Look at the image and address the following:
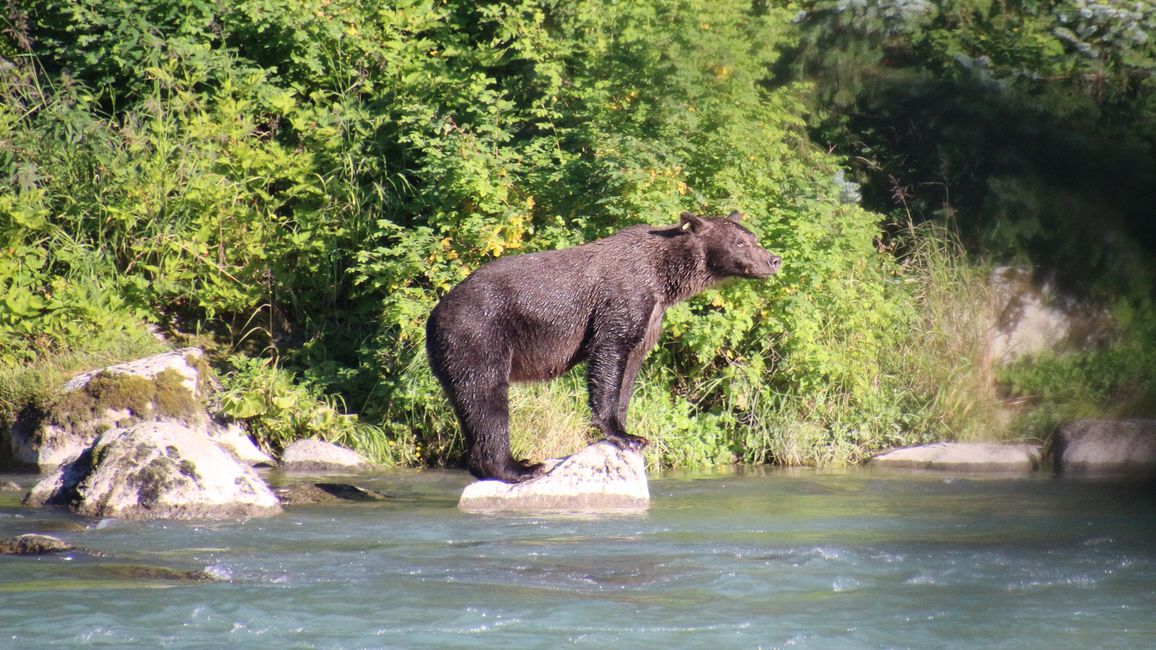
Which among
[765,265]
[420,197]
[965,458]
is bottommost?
[965,458]

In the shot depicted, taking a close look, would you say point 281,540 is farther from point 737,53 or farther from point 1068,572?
point 737,53

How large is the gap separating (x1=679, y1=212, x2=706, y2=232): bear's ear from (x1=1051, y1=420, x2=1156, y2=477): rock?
420 centimetres

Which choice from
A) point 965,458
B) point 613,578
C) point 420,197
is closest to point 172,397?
point 420,197

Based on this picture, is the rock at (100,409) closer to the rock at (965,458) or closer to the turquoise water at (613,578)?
the turquoise water at (613,578)

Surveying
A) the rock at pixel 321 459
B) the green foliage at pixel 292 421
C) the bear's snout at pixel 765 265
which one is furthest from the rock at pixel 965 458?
the rock at pixel 321 459

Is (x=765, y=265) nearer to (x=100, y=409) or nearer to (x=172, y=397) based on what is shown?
(x=172, y=397)

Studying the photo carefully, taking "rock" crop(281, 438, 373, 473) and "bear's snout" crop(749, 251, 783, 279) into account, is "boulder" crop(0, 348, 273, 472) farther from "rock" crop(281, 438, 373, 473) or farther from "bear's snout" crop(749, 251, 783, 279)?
"bear's snout" crop(749, 251, 783, 279)

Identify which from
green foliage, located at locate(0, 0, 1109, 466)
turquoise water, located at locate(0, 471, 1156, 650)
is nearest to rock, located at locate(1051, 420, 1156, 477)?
green foliage, located at locate(0, 0, 1109, 466)

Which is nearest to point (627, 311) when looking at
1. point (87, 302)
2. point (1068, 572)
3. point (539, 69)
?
point (1068, 572)

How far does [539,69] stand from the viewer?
13492mm

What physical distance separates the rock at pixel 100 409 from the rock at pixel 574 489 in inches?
149

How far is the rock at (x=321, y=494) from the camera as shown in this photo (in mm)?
9703

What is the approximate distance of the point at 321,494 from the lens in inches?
388

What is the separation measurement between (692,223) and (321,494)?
328 cm
